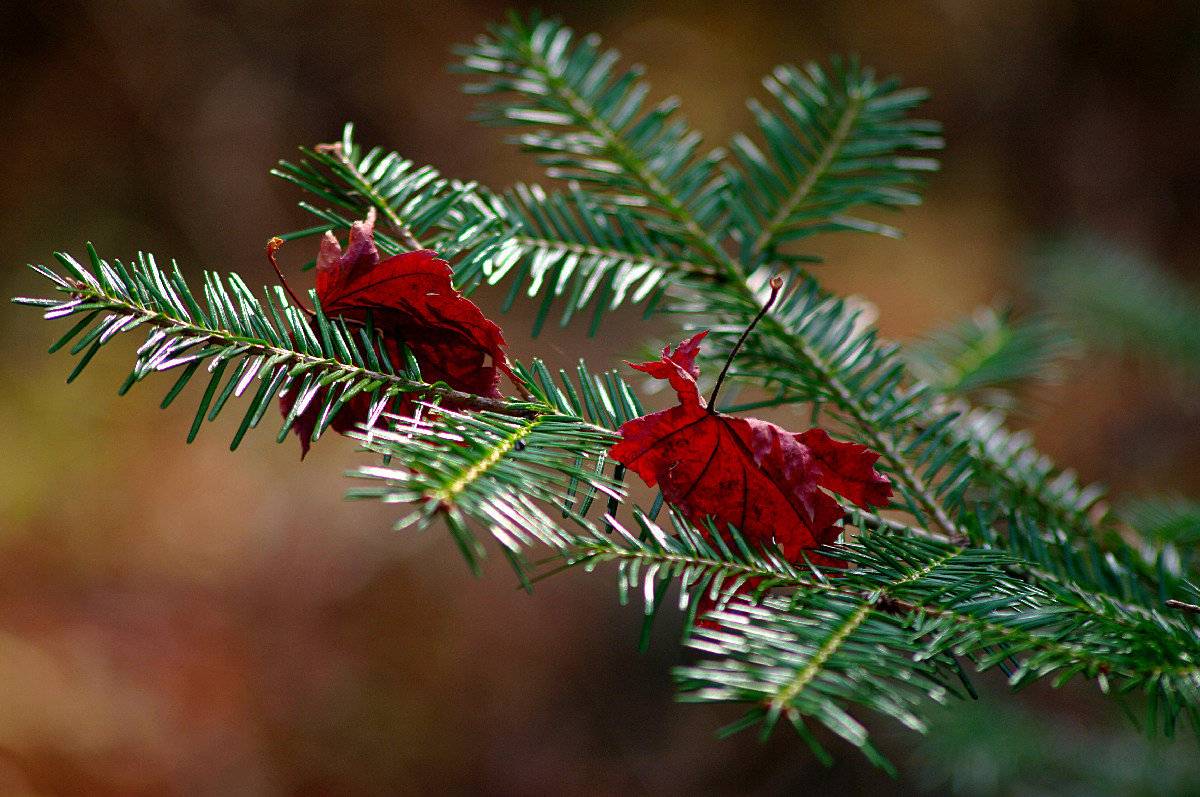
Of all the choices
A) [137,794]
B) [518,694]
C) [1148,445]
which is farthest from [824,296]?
[1148,445]

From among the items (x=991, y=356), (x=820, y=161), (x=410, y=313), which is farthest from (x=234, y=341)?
(x=991, y=356)

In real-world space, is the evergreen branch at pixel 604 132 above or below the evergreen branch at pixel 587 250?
above

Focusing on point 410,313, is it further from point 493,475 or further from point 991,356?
point 991,356

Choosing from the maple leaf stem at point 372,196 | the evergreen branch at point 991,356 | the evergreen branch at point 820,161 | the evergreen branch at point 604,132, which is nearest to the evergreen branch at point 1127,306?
the evergreen branch at point 991,356

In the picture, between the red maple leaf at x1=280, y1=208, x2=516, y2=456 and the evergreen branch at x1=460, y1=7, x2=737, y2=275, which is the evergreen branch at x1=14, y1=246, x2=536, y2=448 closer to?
the red maple leaf at x1=280, y1=208, x2=516, y2=456

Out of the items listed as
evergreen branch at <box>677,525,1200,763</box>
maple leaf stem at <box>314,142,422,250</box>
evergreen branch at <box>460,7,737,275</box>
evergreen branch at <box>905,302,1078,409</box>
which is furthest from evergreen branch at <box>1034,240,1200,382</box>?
maple leaf stem at <box>314,142,422,250</box>

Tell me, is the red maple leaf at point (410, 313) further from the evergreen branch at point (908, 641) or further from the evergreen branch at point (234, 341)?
the evergreen branch at point (908, 641)
